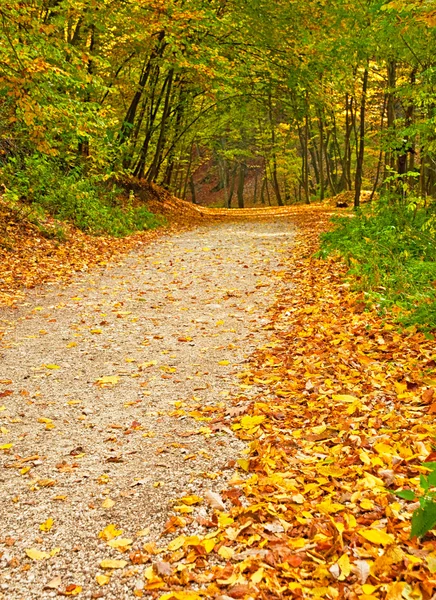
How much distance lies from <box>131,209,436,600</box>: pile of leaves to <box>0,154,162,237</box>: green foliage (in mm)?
7421

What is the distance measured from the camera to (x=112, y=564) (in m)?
2.52

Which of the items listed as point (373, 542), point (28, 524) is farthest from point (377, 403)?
point (28, 524)

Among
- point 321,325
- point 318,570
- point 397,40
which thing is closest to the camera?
point 318,570

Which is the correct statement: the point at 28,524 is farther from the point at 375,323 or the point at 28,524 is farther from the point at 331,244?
the point at 331,244

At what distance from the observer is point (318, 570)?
2.26m

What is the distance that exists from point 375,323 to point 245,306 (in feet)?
6.88

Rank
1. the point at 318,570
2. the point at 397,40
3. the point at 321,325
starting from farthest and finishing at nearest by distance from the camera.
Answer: the point at 397,40, the point at 321,325, the point at 318,570

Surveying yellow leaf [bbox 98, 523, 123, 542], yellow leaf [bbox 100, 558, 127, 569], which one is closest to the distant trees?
yellow leaf [bbox 98, 523, 123, 542]

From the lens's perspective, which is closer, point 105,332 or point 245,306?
point 105,332

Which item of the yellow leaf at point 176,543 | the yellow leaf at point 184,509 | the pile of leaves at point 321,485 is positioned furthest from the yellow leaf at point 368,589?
the yellow leaf at point 184,509

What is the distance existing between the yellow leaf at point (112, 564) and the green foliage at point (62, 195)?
8627 mm

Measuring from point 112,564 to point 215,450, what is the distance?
1.12m

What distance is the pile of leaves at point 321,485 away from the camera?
2.25m

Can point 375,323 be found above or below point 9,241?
below
